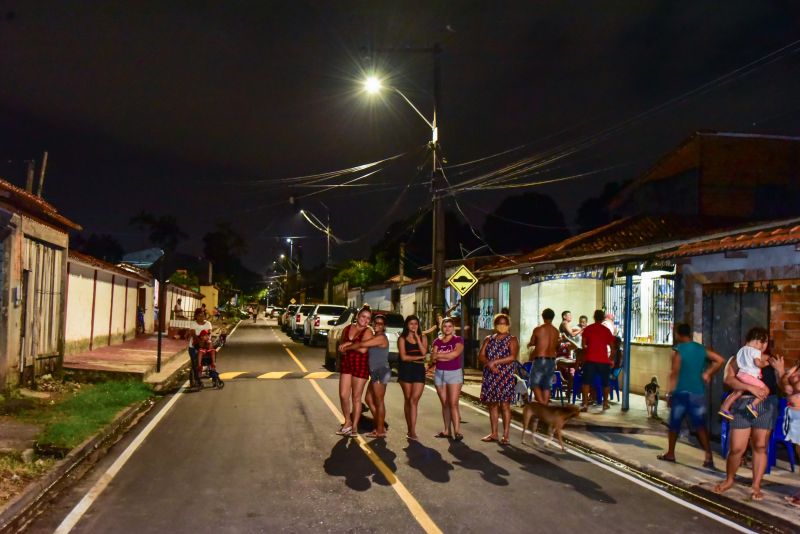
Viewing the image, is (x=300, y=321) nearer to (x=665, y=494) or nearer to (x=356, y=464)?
(x=356, y=464)

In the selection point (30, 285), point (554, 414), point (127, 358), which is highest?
point (30, 285)

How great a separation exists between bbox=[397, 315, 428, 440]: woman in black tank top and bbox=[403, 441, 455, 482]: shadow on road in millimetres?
559

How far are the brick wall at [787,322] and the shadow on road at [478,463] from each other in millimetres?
4325

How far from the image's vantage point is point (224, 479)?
749 centimetres

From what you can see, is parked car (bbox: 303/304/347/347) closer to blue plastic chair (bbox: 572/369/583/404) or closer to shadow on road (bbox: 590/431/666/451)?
blue plastic chair (bbox: 572/369/583/404)

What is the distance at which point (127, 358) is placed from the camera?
19.9 m

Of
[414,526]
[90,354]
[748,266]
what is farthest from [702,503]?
[90,354]

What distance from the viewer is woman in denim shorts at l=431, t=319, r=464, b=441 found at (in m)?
9.95

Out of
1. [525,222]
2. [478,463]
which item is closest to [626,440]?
[478,463]

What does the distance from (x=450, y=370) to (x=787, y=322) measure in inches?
183

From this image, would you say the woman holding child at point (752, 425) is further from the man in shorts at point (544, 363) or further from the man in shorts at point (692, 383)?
the man in shorts at point (544, 363)

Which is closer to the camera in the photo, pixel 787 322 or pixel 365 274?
pixel 787 322

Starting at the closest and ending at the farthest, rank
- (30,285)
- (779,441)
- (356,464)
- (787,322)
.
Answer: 1. (356,464)
2. (779,441)
3. (787,322)
4. (30,285)

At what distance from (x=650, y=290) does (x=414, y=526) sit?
440 inches
